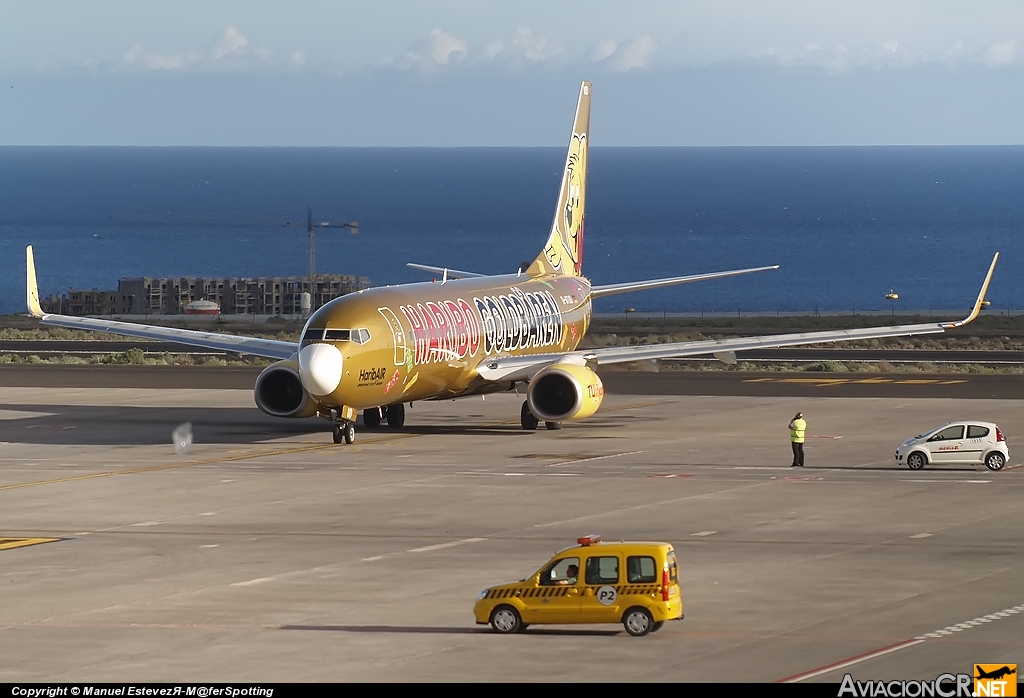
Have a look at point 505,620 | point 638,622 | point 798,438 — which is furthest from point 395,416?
point 638,622

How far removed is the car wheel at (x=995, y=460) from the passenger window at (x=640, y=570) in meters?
25.3

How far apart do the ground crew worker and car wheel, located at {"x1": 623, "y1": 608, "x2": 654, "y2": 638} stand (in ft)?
76.5

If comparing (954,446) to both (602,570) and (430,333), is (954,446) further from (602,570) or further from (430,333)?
(602,570)

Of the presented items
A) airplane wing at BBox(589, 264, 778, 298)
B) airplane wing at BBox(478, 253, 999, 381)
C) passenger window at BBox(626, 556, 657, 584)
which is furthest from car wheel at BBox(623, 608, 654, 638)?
airplane wing at BBox(589, 264, 778, 298)

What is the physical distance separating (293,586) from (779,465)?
21.9 meters

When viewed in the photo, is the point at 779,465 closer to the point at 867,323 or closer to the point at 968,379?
the point at 968,379

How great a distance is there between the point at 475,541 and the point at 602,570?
10.3m

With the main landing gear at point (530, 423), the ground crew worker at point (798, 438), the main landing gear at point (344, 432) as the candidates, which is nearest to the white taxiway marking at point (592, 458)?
the ground crew worker at point (798, 438)

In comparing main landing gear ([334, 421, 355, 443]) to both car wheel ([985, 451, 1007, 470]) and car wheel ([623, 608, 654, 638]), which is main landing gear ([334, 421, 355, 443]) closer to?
car wheel ([985, 451, 1007, 470])

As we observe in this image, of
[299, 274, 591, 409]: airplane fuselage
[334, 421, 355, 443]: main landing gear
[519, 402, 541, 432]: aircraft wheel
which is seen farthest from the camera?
[519, 402, 541, 432]: aircraft wheel

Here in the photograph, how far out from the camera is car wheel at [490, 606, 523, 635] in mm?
27484

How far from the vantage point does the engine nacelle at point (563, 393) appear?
56.2 m

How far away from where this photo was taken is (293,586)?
32.4 m

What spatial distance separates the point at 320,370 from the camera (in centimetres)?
5119
